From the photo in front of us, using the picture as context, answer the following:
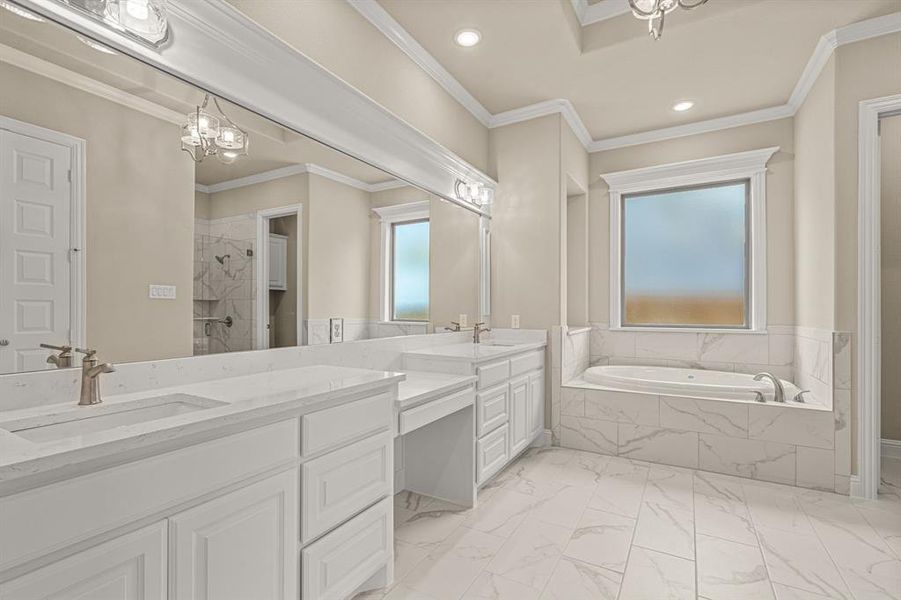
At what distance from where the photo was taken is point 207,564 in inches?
42.6

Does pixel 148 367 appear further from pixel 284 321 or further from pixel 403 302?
pixel 403 302

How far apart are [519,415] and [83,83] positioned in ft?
9.08

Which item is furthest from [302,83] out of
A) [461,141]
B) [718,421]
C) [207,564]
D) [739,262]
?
[739,262]

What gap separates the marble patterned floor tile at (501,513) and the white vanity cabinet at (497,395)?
0.45 ft

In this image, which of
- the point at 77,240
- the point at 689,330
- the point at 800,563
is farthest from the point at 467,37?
the point at 800,563

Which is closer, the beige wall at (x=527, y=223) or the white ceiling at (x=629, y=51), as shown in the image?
the white ceiling at (x=629, y=51)

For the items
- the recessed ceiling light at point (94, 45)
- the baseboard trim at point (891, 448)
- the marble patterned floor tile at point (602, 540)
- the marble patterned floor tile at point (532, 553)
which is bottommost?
the marble patterned floor tile at point (602, 540)

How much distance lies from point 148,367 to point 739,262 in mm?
4379

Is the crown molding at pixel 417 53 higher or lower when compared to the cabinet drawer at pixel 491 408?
higher

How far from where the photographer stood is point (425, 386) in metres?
2.16

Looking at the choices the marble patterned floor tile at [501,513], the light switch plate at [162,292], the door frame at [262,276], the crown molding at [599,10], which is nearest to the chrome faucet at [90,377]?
the light switch plate at [162,292]

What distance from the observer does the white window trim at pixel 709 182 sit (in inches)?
144

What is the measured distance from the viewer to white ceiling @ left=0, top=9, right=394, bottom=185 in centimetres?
118

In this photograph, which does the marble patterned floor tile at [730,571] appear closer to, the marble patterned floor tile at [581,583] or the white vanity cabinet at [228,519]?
the marble patterned floor tile at [581,583]
